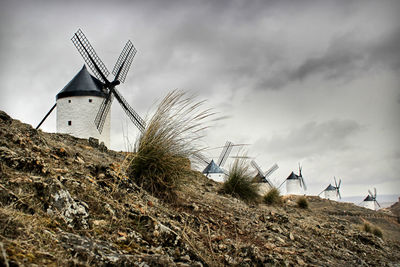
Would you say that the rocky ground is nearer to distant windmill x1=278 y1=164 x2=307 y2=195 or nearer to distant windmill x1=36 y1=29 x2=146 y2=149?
distant windmill x1=36 y1=29 x2=146 y2=149

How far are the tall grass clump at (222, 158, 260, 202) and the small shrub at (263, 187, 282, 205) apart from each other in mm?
1528

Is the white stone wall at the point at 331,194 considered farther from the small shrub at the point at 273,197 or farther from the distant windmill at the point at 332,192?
the small shrub at the point at 273,197

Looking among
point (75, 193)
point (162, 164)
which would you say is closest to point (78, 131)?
point (162, 164)

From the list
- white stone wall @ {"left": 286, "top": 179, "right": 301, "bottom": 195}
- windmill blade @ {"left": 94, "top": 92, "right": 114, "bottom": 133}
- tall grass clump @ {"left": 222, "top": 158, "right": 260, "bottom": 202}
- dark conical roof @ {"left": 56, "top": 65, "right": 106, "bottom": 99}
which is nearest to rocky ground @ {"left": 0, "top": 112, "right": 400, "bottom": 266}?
tall grass clump @ {"left": 222, "top": 158, "right": 260, "bottom": 202}

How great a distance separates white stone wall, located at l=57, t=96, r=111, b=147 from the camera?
59.5ft

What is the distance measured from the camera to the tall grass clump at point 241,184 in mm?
9906

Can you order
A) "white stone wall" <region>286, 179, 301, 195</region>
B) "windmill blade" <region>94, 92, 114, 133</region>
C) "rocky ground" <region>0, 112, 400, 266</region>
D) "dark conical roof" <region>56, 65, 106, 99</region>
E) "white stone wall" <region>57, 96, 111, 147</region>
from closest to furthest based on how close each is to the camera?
"rocky ground" <region>0, 112, 400, 266</region>, "windmill blade" <region>94, 92, 114, 133</region>, "white stone wall" <region>57, 96, 111, 147</region>, "dark conical roof" <region>56, 65, 106, 99</region>, "white stone wall" <region>286, 179, 301, 195</region>

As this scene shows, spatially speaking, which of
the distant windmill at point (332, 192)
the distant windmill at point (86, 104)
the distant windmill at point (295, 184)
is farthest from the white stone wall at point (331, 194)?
the distant windmill at point (86, 104)

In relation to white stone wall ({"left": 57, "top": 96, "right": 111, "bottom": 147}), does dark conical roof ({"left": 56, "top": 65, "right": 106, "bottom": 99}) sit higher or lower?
higher

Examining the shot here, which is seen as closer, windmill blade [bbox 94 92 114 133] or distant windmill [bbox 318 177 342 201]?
windmill blade [bbox 94 92 114 133]

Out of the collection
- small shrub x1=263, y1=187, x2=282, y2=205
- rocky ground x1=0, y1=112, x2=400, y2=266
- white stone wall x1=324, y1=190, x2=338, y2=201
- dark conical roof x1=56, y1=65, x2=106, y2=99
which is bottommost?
rocky ground x1=0, y1=112, x2=400, y2=266

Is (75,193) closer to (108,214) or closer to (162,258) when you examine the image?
(108,214)

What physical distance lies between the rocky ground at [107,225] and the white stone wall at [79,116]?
480 inches

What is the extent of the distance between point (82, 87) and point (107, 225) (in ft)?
53.7
